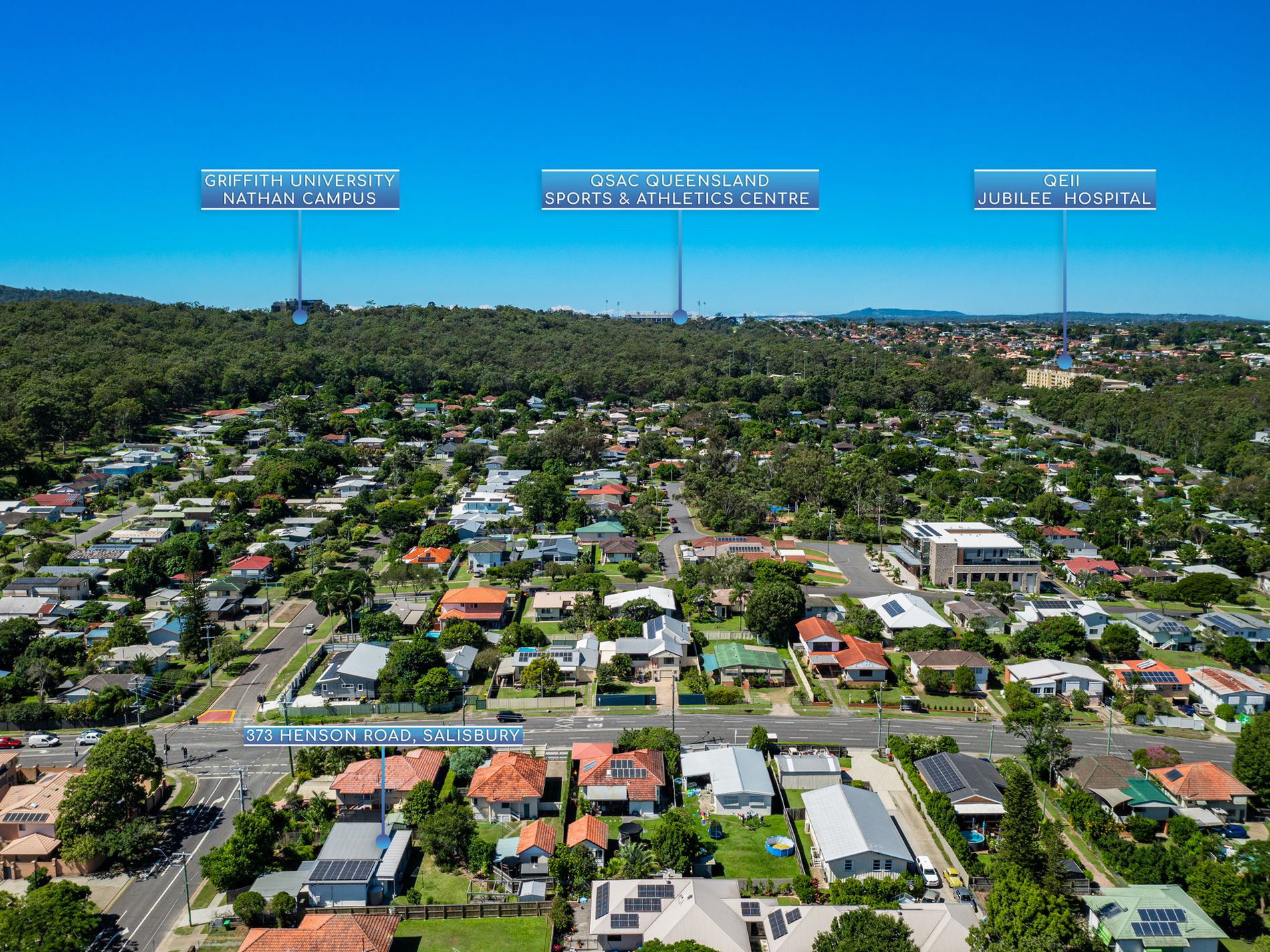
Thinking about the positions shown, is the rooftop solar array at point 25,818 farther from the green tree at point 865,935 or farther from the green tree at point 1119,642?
the green tree at point 1119,642

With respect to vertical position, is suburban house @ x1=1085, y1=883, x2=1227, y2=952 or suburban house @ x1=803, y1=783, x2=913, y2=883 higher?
suburban house @ x1=803, y1=783, x2=913, y2=883

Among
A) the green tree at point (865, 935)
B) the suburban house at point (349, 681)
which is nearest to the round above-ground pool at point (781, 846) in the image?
the green tree at point (865, 935)

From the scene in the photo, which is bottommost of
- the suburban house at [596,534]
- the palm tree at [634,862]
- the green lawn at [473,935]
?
the green lawn at [473,935]

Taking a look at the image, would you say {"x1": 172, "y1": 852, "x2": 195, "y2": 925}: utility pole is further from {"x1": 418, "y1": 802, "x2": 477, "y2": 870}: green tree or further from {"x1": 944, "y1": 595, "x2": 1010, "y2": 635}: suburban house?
{"x1": 944, "y1": 595, "x2": 1010, "y2": 635}: suburban house

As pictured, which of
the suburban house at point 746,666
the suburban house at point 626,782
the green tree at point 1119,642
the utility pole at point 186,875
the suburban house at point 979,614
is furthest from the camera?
the suburban house at point 979,614

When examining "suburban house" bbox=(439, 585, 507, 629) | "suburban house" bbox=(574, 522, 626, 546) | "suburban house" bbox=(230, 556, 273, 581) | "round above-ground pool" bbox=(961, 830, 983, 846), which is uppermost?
"suburban house" bbox=(574, 522, 626, 546)

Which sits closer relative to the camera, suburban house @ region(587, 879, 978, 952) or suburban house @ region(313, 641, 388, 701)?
suburban house @ region(587, 879, 978, 952)

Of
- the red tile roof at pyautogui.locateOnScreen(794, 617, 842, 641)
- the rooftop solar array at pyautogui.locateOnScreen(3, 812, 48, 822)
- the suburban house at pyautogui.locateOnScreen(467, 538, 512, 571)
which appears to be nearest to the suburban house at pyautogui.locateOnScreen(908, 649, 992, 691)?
the red tile roof at pyautogui.locateOnScreen(794, 617, 842, 641)

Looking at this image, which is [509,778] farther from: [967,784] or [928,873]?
[967,784]
